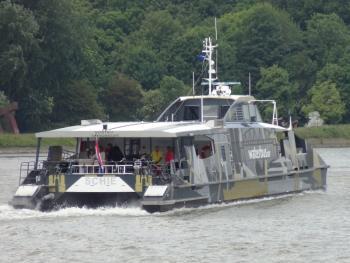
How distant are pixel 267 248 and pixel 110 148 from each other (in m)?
9.43

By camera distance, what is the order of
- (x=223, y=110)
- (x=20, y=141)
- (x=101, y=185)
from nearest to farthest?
(x=101, y=185), (x=223, y=110), (x=20, y=141)

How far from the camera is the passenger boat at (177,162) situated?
4294 centimetres

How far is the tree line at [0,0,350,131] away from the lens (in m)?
96.5

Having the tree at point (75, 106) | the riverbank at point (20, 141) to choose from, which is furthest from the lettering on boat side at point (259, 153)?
the tree at point (75, 106)

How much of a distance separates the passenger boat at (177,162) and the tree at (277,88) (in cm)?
5358

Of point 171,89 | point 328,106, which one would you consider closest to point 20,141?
point 171,89

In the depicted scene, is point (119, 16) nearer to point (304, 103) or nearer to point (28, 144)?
point (304, 103)

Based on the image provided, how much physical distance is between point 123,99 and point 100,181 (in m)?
61.7

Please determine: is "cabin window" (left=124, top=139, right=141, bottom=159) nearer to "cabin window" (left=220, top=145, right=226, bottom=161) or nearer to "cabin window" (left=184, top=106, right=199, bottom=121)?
"cabin window" (left=220, top=145, right=226, bottom=161)

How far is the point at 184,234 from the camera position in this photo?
129 feet

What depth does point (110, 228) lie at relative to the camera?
40281mm

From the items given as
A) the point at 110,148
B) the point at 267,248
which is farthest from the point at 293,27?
the point at 267,248

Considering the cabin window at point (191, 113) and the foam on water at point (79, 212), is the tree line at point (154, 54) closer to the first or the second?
the cabin window at point (191, 113)

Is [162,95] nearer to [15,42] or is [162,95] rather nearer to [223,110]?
[15,42]
